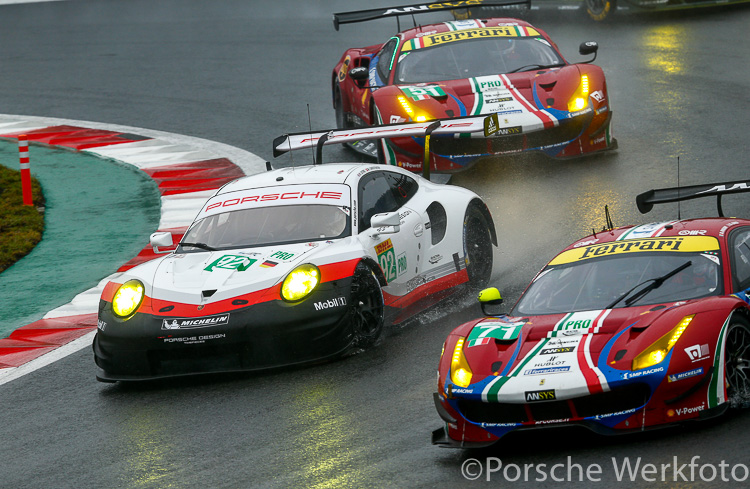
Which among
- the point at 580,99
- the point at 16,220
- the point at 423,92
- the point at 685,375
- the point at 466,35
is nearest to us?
the point at 685,375

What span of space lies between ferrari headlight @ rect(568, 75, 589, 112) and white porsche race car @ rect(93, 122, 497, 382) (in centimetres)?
329

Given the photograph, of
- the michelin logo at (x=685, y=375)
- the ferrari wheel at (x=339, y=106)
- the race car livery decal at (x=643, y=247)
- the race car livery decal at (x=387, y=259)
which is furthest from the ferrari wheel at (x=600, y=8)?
the michelin logo at (x=685, y=375)

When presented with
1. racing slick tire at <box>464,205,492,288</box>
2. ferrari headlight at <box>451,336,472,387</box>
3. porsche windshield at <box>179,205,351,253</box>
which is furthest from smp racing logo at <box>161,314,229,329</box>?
racing slick tire at <box>464,205,492,288</box>

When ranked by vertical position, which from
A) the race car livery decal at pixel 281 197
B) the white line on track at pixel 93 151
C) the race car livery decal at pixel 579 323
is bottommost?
the white line on track at pixel 93 151

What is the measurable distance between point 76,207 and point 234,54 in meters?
10.6

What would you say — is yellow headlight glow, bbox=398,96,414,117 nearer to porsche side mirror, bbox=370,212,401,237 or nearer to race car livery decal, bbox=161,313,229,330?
porsche side mirror, bbox=370,212,401,237

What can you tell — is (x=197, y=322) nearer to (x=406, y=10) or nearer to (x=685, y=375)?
(x=685, y=375)

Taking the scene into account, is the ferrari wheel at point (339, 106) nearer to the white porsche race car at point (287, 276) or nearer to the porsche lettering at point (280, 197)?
the white porsche race car at point (287, 276)

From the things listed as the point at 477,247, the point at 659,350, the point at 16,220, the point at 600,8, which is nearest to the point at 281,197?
the point at 477,247

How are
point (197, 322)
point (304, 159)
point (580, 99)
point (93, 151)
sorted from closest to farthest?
point (197, 322)
point (580, 99)
point (304, 159)
point (93, 151)

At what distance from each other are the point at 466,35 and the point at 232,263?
6895 millimetres

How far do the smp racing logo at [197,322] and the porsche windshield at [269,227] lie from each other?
104 centimetres

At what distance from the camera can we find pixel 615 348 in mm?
6555

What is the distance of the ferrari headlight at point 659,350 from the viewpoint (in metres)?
6.40
